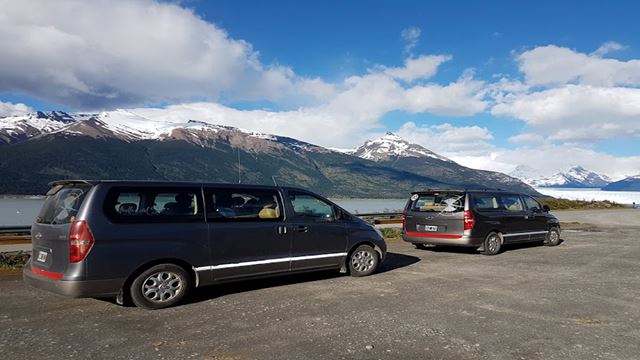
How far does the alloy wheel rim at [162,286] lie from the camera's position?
6.45 meters

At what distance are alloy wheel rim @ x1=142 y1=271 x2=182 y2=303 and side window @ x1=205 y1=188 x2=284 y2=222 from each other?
1.01 meters

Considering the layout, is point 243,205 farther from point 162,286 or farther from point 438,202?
point 438,202

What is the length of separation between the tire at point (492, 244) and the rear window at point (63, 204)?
945 centimetres

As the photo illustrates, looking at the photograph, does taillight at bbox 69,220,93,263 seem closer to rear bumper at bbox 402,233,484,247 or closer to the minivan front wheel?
the minivan front wheel

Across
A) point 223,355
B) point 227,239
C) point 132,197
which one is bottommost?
point 223,355

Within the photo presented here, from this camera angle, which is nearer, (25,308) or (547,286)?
(25,308)

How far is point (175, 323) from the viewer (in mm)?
5766

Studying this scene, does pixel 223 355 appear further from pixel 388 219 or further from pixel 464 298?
pixel 388 219

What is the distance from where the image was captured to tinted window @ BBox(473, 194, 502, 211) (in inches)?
470

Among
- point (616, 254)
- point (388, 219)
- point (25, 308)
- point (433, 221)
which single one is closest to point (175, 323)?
point (25, 308)

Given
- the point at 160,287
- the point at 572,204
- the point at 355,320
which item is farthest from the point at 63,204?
the point at 572,204

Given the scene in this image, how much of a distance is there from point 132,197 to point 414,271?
570 cm

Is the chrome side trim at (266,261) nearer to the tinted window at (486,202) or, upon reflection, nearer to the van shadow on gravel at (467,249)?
the tinted window at (486,202)

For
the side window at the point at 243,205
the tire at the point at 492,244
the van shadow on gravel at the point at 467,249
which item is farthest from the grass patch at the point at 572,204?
the side window at the point at 243,205
